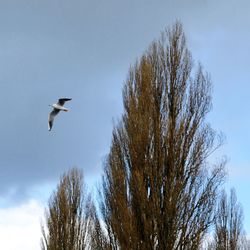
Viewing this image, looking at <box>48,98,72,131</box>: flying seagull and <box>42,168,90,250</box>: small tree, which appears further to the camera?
<box>42,168,90,250</box>: small tree

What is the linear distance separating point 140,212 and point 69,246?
13.5 metres

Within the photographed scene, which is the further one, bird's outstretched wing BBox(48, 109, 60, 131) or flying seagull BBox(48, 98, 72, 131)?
bird's outstretched wing BBox(48, 109, 60, 131)

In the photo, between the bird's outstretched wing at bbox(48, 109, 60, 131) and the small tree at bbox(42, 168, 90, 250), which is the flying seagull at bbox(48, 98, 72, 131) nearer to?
the bird's outstretched wing at bbox(48, 109, 60, 131)

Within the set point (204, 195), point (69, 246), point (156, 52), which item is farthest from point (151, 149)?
point (69, 246)

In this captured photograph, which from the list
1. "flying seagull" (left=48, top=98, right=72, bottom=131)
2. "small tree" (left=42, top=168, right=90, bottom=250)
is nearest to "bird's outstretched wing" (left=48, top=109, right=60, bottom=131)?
"flying seagull" (left=48, top=98, right=72, bottom=131)

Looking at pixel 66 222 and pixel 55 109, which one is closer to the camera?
pixel 55 109

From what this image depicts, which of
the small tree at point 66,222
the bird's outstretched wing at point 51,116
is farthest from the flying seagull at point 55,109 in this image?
the small tree at point 66,222

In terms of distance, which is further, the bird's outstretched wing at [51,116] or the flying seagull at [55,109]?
the bird's outstretched wing at [51,116]

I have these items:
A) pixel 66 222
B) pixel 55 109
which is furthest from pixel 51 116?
pixel 66 222

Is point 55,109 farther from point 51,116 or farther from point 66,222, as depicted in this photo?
point 66,222

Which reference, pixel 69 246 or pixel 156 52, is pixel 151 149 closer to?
pixel 156 52

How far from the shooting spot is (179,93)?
1508 cm

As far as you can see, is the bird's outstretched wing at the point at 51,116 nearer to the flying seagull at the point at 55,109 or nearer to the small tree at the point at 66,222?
the flying seagull at the point at 55,109

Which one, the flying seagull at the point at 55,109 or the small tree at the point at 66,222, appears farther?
the small tree at the point at 66,222
